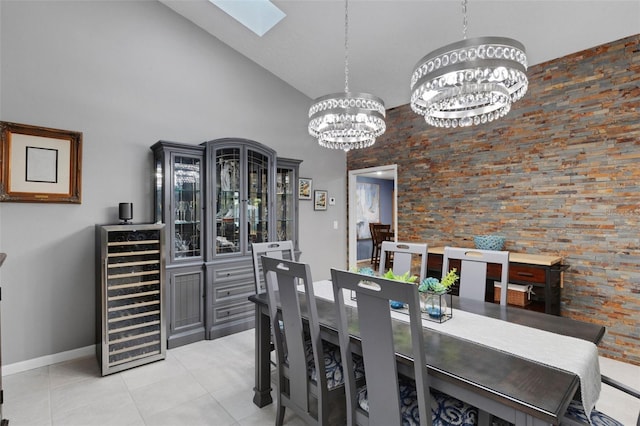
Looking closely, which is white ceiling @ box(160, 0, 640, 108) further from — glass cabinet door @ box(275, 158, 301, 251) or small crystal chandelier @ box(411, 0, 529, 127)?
small crystal chandelier @ box(411, 0, 529, 127)

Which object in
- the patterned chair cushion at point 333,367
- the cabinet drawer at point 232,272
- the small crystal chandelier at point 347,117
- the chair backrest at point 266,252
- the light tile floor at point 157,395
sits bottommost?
the light tile floor at point 157,395

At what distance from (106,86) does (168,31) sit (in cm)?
96

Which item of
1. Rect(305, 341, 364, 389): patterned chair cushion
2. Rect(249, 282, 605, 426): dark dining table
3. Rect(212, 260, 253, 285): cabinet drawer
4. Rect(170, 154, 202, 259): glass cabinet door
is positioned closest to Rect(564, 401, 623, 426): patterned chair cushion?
Rect(249, 282, 605, 426): dark dining table

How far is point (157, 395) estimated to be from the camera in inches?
93.7

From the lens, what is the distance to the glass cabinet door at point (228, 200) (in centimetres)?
349

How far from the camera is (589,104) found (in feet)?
9.77

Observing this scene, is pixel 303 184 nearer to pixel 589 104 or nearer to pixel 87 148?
pixel 87 148

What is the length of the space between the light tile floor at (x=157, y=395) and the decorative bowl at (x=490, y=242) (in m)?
1.34

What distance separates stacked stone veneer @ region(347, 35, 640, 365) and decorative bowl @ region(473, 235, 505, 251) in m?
0.10

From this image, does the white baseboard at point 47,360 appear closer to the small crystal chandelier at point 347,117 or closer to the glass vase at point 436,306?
the small crystal chandelier at point 347,117

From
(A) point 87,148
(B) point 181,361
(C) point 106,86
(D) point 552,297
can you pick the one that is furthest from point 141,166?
(D) point 552,297

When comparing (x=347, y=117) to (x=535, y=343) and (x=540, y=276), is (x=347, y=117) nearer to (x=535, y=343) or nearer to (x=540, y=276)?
(x=535, y=343)

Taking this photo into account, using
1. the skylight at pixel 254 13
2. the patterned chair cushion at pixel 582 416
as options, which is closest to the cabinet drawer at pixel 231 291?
the skylight at pixel 254 13

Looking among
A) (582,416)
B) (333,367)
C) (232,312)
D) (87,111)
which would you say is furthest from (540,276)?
(87,111)
